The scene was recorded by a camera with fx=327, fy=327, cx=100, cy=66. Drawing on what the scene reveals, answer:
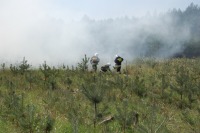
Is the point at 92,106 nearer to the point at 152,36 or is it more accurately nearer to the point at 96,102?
the point at 96,102

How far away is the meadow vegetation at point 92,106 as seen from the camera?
655 centimetres

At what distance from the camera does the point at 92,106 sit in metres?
8.81

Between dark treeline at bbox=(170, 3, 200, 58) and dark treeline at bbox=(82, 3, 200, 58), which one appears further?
dark treeline at bbox=(170, 3, 200, 58)

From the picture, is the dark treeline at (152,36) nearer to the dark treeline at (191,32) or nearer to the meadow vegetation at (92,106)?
the dark treeline at (191,32)

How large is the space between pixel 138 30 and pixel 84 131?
6267 cm

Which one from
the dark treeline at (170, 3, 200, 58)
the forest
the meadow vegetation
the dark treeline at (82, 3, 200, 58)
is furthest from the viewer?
the dark treeline at (170, 3, 200, 58)

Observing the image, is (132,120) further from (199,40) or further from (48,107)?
(199,40)

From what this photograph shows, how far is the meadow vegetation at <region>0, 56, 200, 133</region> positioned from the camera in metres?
6.55

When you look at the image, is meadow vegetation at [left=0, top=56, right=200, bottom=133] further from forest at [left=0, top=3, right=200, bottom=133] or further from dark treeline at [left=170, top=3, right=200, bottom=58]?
dark treeline at [left=170, top=3, right=200, bottom=58]

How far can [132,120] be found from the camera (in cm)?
730

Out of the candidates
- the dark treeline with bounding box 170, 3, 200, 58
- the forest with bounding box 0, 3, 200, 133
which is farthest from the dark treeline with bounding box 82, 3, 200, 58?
the forest with bounding box 0, 3, 200, 133


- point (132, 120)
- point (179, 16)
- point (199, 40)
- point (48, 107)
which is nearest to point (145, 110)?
point (132, 120)

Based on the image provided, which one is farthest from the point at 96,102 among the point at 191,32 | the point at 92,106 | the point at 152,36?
the point at 191,32

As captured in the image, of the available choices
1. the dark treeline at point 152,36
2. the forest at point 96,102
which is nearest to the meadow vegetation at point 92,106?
the forest at point 96,102
